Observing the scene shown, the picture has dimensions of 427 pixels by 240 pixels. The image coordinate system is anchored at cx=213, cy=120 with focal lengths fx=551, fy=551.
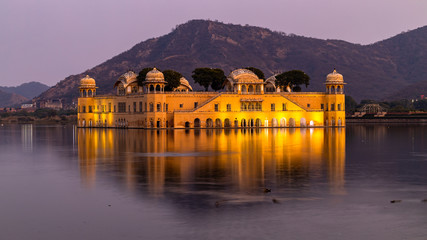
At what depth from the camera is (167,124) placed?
323 ft

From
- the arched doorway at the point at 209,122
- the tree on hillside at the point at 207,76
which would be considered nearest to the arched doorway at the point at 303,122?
the arched doorway at the point at 209,122

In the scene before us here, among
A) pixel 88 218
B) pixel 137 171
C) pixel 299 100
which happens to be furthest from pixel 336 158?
pixel 299 100

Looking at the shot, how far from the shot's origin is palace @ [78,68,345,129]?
3829 inches

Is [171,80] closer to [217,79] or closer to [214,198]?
[217,79]

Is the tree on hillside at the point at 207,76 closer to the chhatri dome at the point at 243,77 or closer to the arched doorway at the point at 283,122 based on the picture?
the chhatri dome at the point at 243,77

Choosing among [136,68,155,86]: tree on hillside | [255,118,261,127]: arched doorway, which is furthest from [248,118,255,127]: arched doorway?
[136,68,155,86]: tree on hillside

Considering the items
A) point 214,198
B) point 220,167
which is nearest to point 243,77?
point 220,167

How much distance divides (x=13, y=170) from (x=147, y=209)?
15597 millimetres

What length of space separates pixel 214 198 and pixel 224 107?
79537mm

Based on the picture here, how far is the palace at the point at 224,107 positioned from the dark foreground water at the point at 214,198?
61.7 m

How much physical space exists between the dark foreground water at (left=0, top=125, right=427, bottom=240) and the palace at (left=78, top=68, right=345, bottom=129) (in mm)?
61669

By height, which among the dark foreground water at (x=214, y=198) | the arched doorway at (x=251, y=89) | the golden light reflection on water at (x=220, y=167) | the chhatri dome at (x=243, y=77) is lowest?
the dark foreground water at (x=214, y=198)

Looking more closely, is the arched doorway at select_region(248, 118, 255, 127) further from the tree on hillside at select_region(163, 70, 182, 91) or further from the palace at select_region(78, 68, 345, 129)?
the tree on hillside at select_region(163, 70, 182, 91)

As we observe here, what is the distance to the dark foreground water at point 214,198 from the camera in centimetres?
1571
